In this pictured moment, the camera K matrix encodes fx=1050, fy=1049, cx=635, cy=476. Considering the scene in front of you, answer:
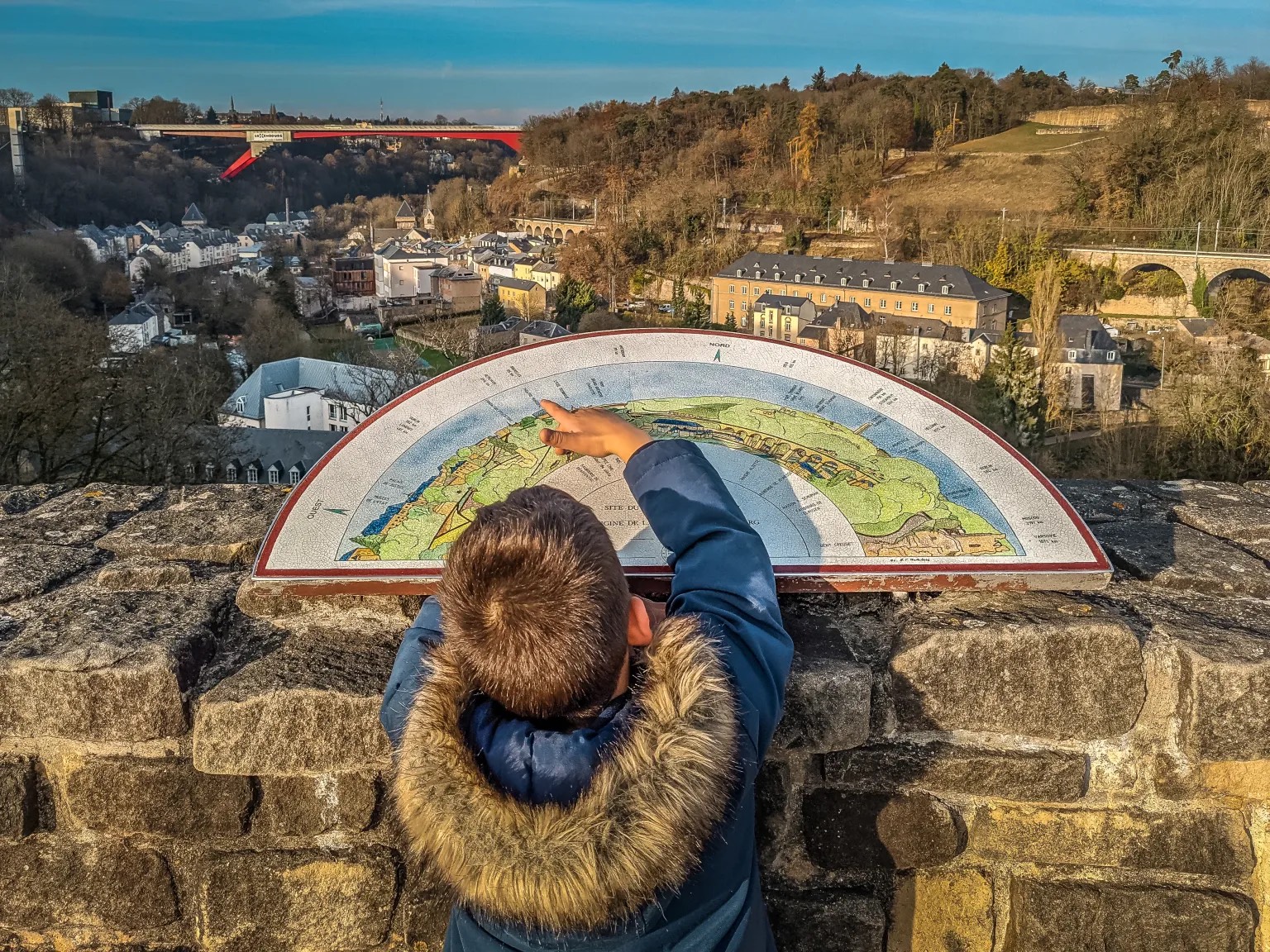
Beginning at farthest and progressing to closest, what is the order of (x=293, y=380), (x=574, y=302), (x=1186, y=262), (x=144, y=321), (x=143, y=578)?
1. (x=574, y=302)
2. (x=1186, y=262)
3. (x=144, y=321)
4. (x=293, y=380)
5. (x=143, y=578)

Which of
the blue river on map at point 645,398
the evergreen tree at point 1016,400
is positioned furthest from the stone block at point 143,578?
the evergreen tree at point 1016,400

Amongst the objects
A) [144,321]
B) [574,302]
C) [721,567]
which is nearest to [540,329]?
[574,302]

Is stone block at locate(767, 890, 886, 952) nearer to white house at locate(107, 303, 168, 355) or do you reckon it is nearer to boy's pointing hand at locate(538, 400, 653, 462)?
boy's pointing hand at locate(538, 400, 653, 462)

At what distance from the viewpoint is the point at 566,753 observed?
1.15m

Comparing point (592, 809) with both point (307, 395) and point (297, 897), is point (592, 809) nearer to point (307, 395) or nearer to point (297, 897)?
point (297, 897)

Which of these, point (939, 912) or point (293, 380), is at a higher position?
point (939, 912)

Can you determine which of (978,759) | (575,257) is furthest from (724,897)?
(575,257)

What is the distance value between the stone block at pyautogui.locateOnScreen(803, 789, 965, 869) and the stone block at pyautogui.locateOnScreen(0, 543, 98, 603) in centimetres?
152

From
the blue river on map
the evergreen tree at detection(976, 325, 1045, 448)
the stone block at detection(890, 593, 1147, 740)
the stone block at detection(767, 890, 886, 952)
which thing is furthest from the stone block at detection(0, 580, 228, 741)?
the evergreen tree at detection(976, 325, 1045, 448)

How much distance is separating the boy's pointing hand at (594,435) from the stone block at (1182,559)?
1081 millimetres

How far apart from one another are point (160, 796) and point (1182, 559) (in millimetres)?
1995

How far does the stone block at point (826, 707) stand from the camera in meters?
1.69

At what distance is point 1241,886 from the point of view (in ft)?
5.91

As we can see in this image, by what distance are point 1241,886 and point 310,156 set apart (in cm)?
10818
